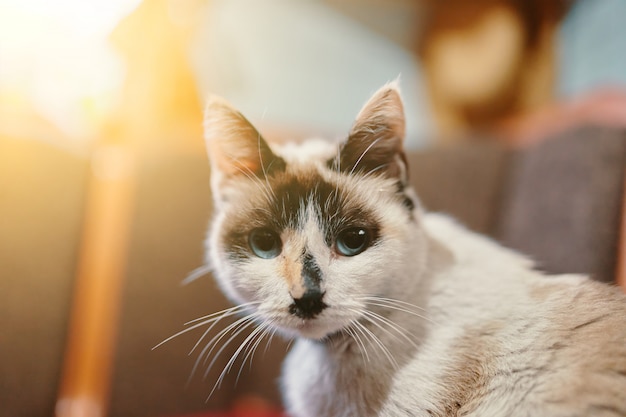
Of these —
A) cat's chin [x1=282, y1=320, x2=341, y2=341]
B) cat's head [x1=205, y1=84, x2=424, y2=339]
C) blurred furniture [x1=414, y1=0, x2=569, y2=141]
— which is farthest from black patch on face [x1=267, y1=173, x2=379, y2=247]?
blurred furniture [x1=414, y1=0, x2=569, y2=141]

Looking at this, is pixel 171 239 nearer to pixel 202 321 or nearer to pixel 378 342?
pixel 202 321

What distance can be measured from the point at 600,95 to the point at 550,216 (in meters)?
0.37

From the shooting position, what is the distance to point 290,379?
81 cm

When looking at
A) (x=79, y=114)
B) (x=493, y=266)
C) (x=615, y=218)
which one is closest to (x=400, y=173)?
(x=493, y=266)

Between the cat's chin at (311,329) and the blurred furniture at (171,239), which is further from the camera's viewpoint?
the blurred furniture at (171,239)

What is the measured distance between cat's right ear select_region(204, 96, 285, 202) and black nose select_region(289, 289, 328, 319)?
21 cm

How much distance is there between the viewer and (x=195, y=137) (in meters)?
1.15

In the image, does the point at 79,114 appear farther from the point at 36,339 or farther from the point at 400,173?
the point at 400,173

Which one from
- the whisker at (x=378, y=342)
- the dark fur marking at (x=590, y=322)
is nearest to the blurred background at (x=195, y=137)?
the dark fur marking at (x=590, y=322)

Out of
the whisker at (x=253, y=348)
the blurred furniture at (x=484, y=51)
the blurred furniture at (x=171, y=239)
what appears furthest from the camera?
the blurred furniture at (x=484, y=51)

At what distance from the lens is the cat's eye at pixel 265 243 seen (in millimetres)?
665

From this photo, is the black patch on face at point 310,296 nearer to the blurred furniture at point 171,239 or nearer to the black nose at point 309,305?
the black nose at point 309,305

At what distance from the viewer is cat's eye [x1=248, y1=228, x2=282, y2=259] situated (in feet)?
2.18

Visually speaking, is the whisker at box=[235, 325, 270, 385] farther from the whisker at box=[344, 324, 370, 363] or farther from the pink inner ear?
the pink inner ear
